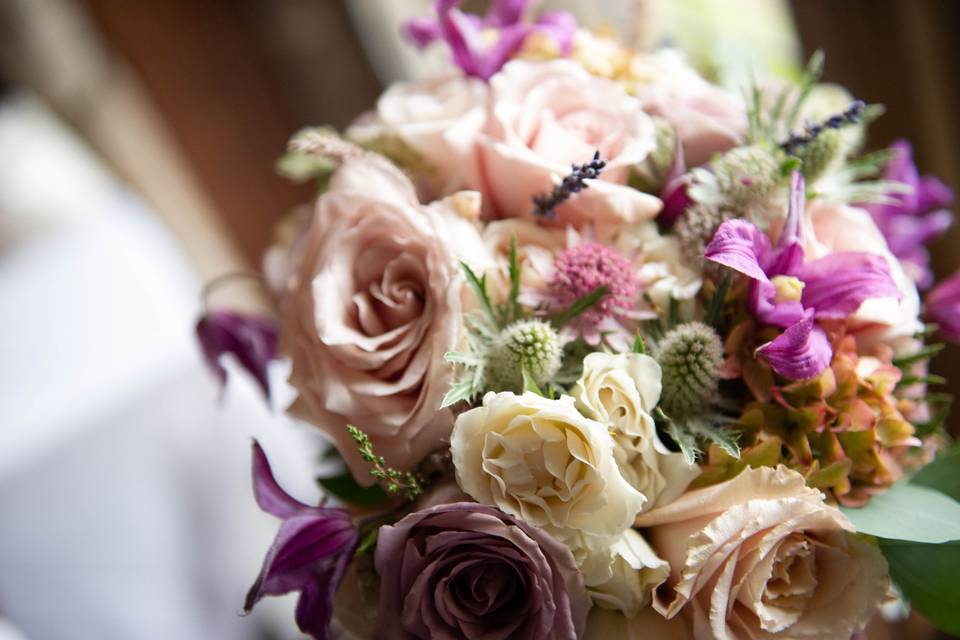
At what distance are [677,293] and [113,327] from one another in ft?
3.97

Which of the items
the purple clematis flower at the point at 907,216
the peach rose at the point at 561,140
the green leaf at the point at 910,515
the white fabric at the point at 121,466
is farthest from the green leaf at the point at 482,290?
the white fabric at the point at 121,466

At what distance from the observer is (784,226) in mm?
558

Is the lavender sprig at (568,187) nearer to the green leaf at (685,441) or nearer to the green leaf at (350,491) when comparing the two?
the green leaf at (685,441)

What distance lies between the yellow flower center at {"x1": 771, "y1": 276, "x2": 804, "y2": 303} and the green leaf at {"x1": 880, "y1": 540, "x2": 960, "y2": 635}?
212 millimetres

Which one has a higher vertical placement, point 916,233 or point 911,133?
point 916,233

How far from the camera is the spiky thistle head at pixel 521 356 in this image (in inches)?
21.0

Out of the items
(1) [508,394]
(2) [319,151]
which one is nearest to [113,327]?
(2) [319,151]

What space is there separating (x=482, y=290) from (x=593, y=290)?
0.09 m

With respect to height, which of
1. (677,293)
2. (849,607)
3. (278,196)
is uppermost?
(677,293)

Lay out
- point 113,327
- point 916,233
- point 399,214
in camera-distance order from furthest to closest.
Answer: point 113,327
point 916,233
point 399,214

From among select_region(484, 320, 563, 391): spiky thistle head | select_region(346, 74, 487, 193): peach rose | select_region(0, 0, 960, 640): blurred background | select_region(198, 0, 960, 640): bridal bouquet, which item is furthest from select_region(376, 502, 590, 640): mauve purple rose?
select_region(0, 0, 960, 640): blurred background

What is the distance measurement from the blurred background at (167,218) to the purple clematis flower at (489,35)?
4.5 inches

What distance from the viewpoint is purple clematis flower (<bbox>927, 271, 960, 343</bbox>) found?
73cm

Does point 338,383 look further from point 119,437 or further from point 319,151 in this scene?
point 119,437
